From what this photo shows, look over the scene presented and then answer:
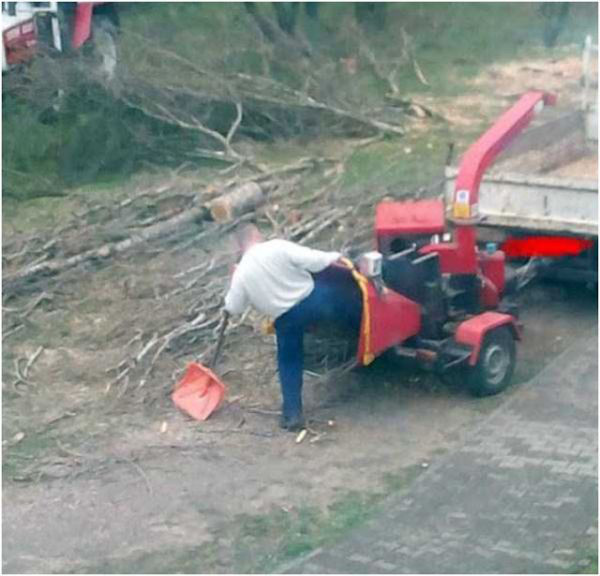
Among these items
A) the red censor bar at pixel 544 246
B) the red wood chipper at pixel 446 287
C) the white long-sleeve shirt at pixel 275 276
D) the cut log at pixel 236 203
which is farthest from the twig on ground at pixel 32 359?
the red censor bar at pixel 544 246

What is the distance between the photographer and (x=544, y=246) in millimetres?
10805

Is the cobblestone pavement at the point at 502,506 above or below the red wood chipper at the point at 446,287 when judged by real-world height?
below

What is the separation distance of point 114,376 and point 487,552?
3366mm

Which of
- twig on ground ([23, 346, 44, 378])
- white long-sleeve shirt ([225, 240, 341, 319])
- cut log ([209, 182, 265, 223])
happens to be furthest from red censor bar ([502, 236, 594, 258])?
twig on ground ([23, 346, 44, 378])

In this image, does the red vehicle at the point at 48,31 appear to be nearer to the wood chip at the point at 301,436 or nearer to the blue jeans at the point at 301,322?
the blue jeans at the point at 301,322

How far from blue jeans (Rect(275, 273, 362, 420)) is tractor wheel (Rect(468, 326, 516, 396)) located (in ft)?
2.94

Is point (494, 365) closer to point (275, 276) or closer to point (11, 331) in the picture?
point (275, 276)

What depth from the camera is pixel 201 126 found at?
15.2 m

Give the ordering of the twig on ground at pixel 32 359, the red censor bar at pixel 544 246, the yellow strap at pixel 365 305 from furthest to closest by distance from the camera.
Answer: the red censor bar at pixel 544 246, the twig on ground at pixel 32 359, the yellow strap at pixel 365 305

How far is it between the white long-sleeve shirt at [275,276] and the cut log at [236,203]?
4.06 m

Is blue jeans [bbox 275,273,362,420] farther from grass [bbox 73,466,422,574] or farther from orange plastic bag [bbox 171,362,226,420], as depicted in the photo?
grass [bbox 73,466,422,574]

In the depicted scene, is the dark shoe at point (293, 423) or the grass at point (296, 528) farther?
Result: the dark shoe at point (293, 423)

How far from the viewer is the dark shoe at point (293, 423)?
29.7 feet

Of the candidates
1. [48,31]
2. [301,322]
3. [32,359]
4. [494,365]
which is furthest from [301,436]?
[48,31]
